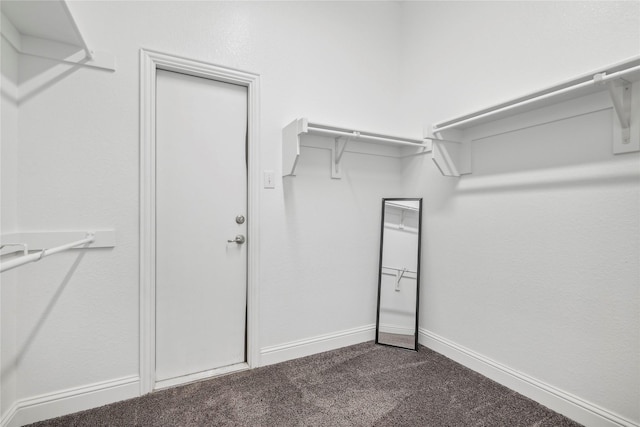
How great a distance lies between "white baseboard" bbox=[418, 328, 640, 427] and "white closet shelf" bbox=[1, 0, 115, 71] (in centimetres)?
274

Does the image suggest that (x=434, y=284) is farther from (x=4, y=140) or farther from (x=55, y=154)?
(x=4, y=140)

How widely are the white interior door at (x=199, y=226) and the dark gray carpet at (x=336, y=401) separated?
225 millimetres

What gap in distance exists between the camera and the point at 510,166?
5.89ft

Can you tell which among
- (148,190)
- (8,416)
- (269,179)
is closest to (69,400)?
(8,416)

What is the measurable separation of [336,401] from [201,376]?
87 cm

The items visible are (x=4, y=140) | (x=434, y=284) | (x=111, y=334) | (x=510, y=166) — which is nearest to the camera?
(x=4, y=140)

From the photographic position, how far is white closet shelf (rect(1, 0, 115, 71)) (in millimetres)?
1253

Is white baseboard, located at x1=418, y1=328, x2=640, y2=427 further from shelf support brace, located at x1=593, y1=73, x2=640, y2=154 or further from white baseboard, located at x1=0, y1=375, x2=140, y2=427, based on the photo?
white baseboard, located at x1=0, y1=375, x2=140, y2=427

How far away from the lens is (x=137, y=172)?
1689 millimetres

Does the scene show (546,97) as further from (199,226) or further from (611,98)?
(199,226)

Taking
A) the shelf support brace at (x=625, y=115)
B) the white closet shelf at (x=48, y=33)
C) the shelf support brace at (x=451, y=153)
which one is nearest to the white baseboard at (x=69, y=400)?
the white closet shelf at (x=48, y=33)

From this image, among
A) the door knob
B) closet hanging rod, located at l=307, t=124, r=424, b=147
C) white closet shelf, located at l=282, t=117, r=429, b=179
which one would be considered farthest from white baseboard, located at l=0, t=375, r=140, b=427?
closet hanging rod, located at l=307, t=124, r=424, b=147

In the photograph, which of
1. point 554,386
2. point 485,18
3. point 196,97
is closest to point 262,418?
point 554,386

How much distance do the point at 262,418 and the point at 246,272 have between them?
850 millimetres
